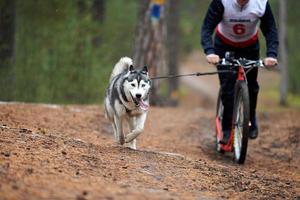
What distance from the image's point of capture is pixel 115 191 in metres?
4.02

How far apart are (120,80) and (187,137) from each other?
2.68 m

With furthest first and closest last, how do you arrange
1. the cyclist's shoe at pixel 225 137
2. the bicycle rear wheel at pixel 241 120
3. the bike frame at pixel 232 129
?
the cyclist's shoe at pixel 225 137 → the bike frame at pixel 232 129 → the bicycle rear wheel at pixel 241 120

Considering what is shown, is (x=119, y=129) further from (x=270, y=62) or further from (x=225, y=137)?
(x=270, y=62)

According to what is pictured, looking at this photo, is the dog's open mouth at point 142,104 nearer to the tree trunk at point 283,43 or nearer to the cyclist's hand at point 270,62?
the cyclist's hand at point 270,62

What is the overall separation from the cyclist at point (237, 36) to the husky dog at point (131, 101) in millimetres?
891

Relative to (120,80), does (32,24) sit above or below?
above

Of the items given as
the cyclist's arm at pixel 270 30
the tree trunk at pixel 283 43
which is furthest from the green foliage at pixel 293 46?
the cyclist's arm at pixel 270 30

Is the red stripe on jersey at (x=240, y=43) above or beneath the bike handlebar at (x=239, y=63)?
above

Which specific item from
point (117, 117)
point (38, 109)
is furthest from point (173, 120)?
point (117, 117)

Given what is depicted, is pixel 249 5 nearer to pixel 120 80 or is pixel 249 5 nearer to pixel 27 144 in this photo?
pixel 120 80

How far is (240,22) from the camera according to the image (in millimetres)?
6629

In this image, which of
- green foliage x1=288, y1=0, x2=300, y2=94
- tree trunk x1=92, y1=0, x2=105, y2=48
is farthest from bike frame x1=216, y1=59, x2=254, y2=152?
green foliage x1=288, y1=0, x2=300, y2=94

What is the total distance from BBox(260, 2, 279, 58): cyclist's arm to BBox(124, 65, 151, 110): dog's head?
1486 millimetres

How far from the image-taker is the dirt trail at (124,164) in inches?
159
